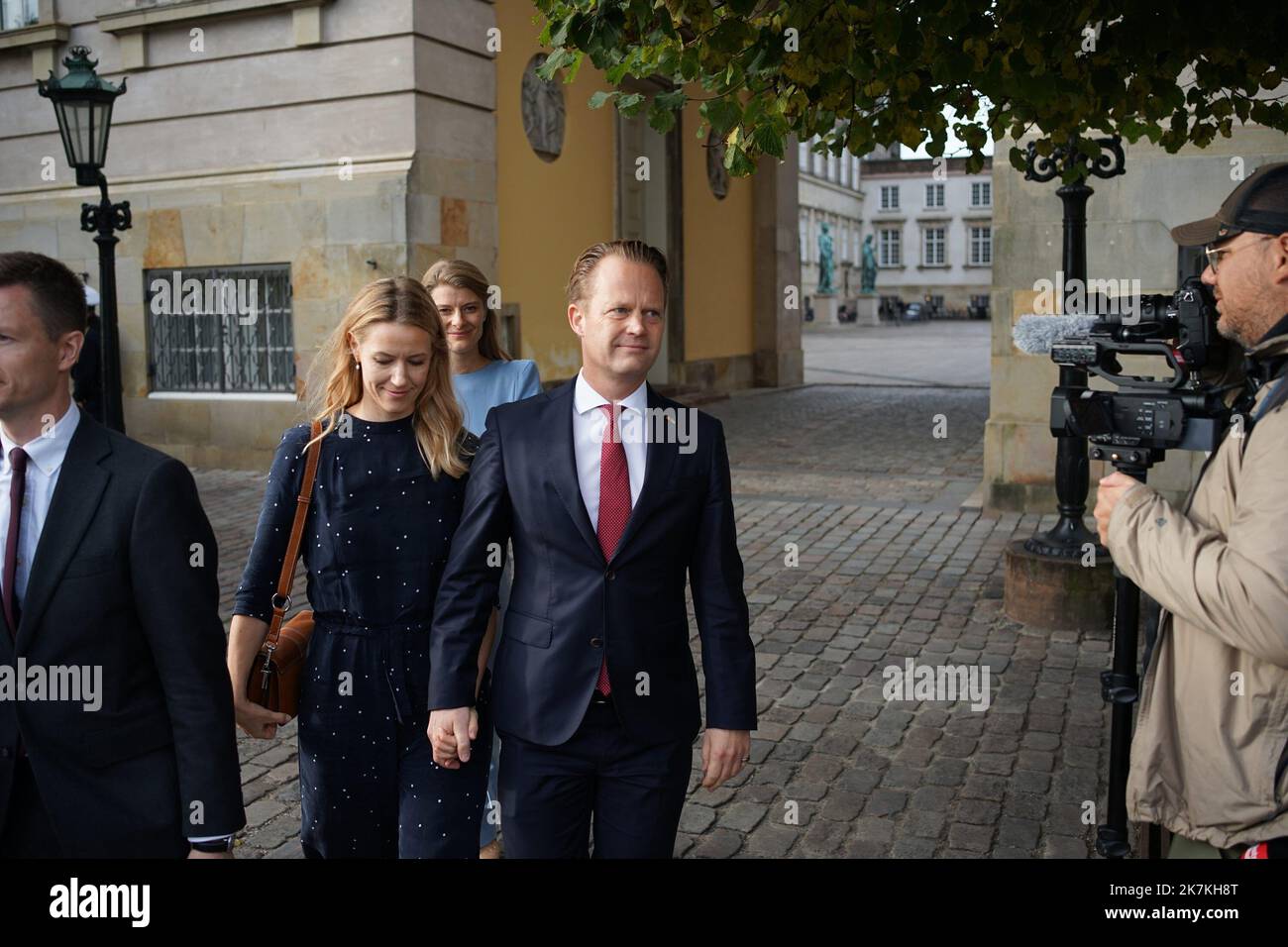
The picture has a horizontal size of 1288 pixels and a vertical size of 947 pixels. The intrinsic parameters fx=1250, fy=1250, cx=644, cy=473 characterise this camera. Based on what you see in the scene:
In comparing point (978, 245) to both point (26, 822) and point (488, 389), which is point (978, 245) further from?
point (26, 822)

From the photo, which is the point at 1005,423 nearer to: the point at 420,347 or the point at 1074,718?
the point at 1074,718

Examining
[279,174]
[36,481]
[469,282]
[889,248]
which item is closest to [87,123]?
[279,174]

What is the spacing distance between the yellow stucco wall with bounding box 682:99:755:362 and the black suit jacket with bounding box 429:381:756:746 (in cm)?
1849

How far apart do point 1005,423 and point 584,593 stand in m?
8.43

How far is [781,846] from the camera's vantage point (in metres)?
4.36

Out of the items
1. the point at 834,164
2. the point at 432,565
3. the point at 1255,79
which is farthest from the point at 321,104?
the point at 834,164

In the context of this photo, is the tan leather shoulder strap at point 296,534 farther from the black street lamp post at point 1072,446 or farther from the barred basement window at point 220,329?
the barred basement window at point 220,329

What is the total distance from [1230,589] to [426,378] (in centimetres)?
184

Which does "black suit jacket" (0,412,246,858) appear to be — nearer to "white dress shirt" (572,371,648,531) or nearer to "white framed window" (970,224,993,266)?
"white dress shirt" (572,371,648,531)

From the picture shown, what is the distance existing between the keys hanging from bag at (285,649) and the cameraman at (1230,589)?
5.95 feet

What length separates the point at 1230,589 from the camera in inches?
85.7

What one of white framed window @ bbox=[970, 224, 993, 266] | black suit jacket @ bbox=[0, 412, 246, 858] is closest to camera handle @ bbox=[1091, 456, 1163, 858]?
black suit jacket @ bbox=[0, 412, 246, 858]

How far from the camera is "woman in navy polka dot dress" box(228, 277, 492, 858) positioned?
2955 millimetres

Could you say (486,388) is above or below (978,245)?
below
